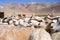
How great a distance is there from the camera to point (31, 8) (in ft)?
183

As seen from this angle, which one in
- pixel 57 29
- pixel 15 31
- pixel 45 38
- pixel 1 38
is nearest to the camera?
pixel 45 38

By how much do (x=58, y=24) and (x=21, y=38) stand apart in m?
1.43

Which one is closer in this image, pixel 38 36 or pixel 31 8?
pixel 38 36

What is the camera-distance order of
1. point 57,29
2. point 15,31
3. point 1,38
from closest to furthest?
point 1,38 < point 15,31 < point 57,29

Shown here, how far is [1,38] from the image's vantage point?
13.2 ft

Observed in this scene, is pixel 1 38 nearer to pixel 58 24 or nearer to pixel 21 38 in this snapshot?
pixel 21 38

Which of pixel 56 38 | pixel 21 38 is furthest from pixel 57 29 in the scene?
pixel 21 38

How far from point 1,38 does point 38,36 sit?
0.73 m

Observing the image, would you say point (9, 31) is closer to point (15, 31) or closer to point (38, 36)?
point (15, 31)

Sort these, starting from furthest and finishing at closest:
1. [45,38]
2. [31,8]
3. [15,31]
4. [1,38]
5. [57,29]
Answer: [31,8] → [57,29] → [15,31] → [1,38] → [45,38]

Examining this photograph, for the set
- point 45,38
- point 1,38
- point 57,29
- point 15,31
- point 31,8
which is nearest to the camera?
point 45,38

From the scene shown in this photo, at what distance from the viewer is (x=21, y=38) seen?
13.7 ft

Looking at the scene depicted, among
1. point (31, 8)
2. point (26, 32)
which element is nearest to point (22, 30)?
point (26, 32)

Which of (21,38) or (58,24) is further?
(58,24)
